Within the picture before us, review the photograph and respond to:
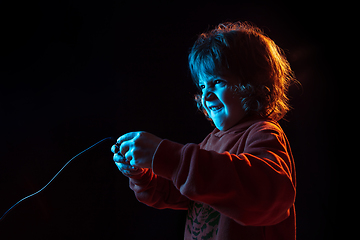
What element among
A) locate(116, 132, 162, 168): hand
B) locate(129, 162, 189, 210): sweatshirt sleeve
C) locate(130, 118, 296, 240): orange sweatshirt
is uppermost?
locate(116, 132, 162, 168): hand

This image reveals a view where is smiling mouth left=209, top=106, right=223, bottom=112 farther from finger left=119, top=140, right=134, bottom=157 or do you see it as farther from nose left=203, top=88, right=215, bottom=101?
finger left=119, top=140, right=134, bottom=157

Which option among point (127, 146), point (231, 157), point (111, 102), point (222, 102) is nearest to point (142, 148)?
point (127, 146)

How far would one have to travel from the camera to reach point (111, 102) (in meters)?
1.01

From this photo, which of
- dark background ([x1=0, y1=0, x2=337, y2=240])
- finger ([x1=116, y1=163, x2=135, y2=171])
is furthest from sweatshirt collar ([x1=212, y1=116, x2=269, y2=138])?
dark background ([x1=0, y1=0, x2=337, y2=240])

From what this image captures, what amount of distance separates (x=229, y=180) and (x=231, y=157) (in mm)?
42

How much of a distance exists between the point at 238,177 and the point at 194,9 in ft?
3.24

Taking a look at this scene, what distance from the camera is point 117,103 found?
1.02 metres

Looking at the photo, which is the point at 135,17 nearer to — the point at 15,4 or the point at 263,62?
the point at 15,4

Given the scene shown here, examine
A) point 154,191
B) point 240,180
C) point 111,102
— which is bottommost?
point 154,191

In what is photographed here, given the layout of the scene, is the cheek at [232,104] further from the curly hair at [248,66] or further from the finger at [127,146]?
the finger at [127,146]

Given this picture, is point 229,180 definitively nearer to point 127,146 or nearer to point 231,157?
point 231,157

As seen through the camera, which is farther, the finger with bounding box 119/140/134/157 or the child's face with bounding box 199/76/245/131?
the child's face with bounding box 199/76/245/131

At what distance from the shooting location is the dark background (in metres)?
0.90

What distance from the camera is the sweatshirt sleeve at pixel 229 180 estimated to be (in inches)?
14.4
